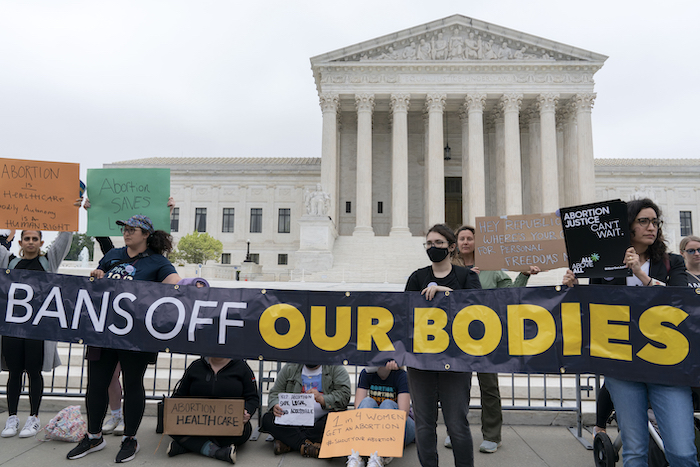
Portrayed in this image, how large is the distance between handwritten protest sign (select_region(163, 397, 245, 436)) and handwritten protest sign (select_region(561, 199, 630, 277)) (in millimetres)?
3573

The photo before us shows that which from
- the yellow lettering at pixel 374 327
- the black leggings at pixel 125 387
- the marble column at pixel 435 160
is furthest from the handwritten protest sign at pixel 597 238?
the marble column at pixel 435 160

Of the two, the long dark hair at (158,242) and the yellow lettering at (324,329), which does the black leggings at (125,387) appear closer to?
the long dark hair at (158,242)

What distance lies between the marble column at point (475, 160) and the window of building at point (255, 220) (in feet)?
67.4

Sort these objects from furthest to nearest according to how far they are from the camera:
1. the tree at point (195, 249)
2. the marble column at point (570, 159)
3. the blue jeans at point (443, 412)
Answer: the tree at point (195, 249) → the marble column at point (570, 159) → the blue jeans at point (443, 412)

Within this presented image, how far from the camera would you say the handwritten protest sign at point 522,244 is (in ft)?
18.0

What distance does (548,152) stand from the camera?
3397 cm

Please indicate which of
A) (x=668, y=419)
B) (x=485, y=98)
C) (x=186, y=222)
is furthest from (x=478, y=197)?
(x=668, y=419)

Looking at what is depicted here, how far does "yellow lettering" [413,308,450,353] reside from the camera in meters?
4.39

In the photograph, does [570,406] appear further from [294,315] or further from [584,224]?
[294,315]

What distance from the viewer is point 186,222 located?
4584 centimetres

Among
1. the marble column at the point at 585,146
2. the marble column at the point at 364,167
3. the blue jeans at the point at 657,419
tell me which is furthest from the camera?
the marble column at the point at 364,167

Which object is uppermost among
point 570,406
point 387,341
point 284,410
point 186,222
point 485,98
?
point 485,98

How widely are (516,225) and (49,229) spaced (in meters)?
5.79

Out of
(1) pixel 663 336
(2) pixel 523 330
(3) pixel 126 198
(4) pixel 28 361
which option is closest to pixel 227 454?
(4) pixel 28 361
